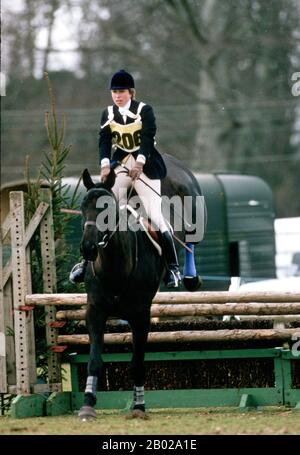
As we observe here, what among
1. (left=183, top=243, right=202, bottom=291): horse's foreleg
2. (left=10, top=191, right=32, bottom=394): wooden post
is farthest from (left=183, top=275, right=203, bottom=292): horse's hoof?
(left=10, top=191, right=32, bottom=394): wooden post

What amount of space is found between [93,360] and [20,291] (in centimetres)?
147

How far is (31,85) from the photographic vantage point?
144 ft

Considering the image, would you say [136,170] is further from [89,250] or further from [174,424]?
[174,424]

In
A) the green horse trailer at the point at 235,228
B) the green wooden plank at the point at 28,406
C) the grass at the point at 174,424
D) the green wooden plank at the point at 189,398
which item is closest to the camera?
the grass at the point at 174,424

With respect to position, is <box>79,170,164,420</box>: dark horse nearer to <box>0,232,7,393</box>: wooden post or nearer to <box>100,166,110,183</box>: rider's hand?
<box>100,166,110,183</box>: rider's hand

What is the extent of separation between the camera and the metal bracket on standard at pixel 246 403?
39.2ft

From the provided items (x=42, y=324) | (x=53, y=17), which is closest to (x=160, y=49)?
(x=53, y=17)

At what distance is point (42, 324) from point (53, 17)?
90.5 feet

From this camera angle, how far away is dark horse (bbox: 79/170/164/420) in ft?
36.0

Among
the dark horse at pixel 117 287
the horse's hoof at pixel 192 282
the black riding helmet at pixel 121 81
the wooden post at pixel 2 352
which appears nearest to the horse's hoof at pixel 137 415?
the dark horse at pixel 117 287

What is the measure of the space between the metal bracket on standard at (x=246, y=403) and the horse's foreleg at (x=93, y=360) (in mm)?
1660

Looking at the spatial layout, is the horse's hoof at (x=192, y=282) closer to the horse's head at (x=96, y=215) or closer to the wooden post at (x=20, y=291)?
the wooden post at (x=20, y=291)

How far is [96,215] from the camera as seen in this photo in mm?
10617

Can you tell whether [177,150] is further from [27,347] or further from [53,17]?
[27,347]
